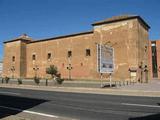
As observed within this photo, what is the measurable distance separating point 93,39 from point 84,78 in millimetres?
8427

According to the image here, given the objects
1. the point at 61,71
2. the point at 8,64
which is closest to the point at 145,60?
Result: the point at 61,71

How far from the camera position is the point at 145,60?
2007 inches

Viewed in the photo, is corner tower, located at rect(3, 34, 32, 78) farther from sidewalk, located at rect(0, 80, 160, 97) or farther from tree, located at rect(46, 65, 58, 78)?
sidewalk, located at rect(0, 80, 160, 97)

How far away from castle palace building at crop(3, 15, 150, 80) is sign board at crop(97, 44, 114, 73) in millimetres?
3205

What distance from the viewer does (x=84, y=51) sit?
5394 centimetres

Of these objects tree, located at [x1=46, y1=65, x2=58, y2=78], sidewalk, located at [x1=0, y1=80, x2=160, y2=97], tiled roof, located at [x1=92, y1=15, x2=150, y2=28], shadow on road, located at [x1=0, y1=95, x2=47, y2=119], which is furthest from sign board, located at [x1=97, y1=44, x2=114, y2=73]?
tree, located at [x1=46, y1=65, x2=58, y2=78]

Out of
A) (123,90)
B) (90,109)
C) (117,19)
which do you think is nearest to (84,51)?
(117,19)

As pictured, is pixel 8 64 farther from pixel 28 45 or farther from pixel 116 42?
pixel 116 42

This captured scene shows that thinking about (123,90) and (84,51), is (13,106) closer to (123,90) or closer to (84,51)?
(123,90)

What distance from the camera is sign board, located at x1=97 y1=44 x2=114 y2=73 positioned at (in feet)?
100

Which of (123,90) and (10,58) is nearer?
(123,90)

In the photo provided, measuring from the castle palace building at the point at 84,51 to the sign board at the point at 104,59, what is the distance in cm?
321

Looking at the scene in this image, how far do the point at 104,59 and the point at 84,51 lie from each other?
22.4 metres

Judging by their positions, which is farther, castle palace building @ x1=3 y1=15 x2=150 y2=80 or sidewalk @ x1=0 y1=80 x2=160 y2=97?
castle palace building @ x1=3 y1=15 x2=150 y2=80
